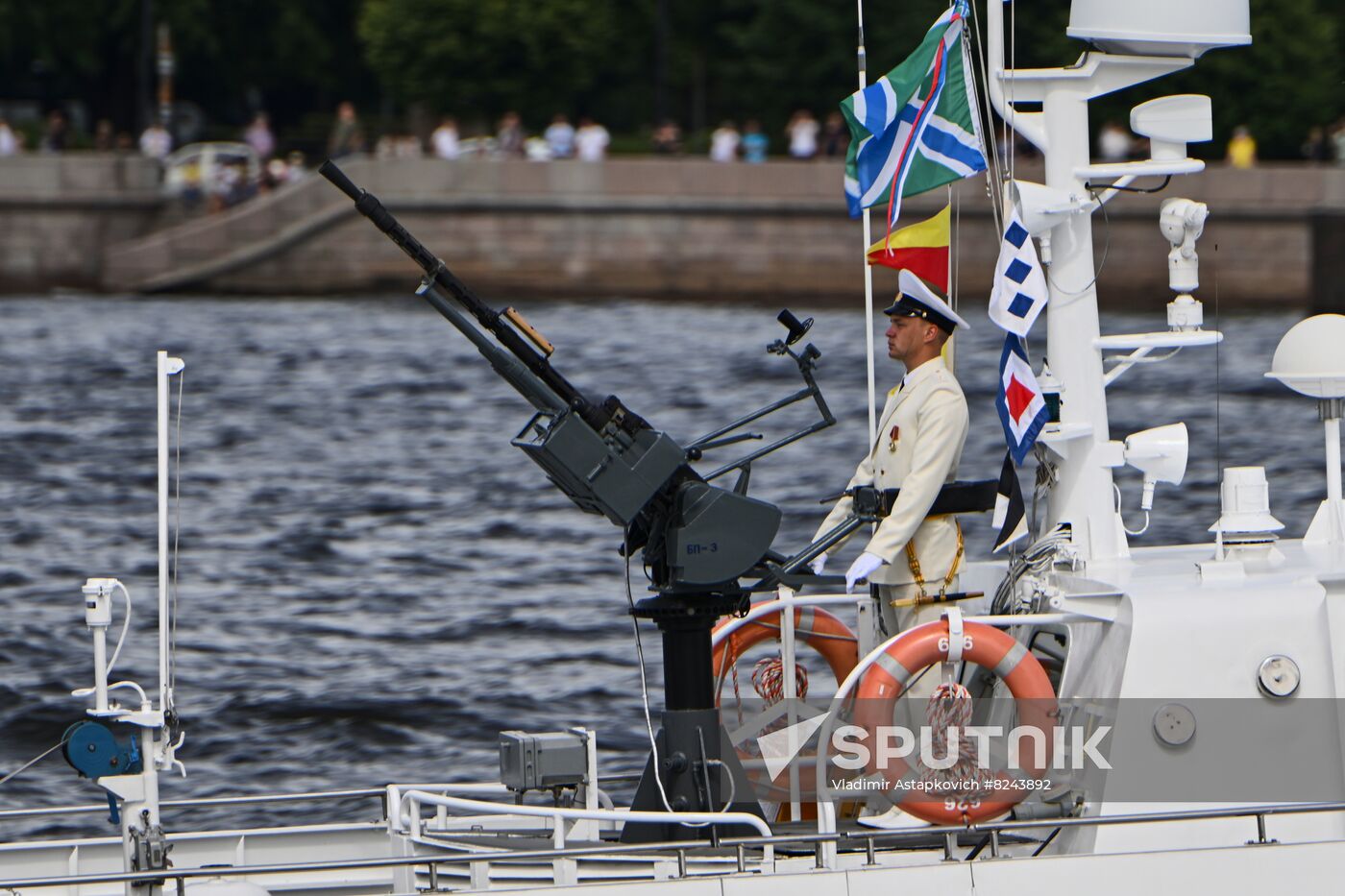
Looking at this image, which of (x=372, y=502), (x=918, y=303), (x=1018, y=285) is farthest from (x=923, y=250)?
(x=372, y=502)

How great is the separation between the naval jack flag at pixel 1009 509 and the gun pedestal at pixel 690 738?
1234mm

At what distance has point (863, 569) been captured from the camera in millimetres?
8070

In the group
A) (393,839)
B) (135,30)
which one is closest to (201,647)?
(393,839)

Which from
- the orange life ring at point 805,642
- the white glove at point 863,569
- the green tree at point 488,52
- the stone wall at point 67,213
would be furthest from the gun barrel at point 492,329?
the green tree at point 488,52

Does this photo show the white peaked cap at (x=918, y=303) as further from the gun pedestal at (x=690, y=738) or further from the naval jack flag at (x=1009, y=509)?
the gun pedestal at (x=690, y=738)

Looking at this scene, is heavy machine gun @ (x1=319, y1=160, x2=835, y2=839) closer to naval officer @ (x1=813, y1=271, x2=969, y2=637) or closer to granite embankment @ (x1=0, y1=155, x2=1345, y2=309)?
naval officer @ (x1=813, y1=271, x2=969, y2=637)

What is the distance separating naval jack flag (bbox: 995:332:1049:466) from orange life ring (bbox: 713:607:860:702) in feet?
4.65

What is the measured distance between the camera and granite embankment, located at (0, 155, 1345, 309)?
150 feet

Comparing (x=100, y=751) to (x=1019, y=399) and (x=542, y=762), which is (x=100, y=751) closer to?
(x=542, y=762)

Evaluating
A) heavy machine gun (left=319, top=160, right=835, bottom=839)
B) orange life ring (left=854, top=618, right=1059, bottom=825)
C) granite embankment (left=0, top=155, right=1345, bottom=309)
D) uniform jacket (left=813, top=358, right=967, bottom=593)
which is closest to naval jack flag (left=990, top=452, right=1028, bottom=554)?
uniform jacket (left=813, top=358, right=967, bottom=593)

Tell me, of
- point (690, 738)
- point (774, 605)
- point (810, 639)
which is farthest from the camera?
point (810, 639)

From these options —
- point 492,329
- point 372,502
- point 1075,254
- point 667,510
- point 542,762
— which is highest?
point 1075,254

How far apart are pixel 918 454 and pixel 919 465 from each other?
4 centimetres

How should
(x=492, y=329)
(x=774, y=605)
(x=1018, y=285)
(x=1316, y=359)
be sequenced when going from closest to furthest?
(x=492, y=329), (x=1018, y=285), (x=1316, y=359), (x=774, y=605)
